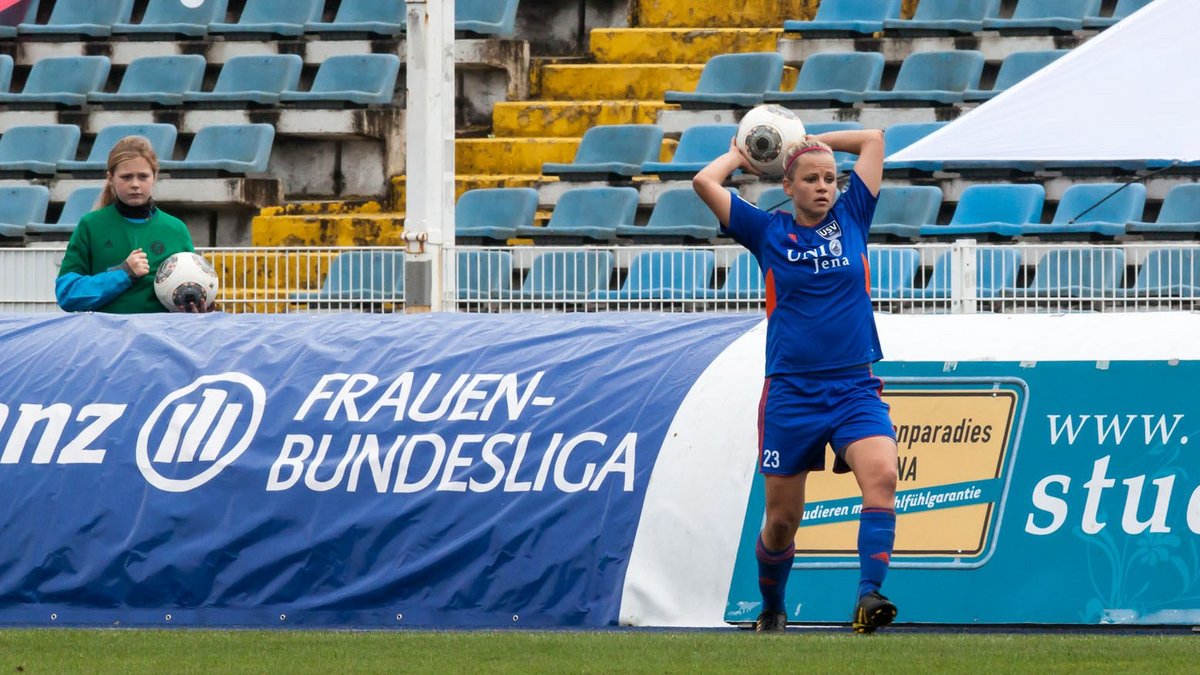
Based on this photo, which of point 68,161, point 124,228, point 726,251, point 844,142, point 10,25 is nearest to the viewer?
point 844,142

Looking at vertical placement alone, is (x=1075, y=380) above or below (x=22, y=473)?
above

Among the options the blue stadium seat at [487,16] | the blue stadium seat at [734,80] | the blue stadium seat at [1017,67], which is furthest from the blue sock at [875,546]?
the blue stadium seat at [487,16]

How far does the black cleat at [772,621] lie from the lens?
7.36 metres

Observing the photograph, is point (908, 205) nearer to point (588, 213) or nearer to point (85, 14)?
point (588, 213)

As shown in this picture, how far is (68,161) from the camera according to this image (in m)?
19.2

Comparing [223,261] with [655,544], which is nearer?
[655,544]

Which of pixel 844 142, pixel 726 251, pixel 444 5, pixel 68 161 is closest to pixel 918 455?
pixel 844 142

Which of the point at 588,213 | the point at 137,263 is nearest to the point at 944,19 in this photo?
the point at 588,213

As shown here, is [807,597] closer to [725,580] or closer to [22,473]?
[725,580]

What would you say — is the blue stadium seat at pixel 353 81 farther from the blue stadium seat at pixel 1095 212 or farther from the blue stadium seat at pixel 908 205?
the blue stadium seat at pixel 1095 212

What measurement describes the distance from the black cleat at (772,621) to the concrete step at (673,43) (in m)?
13.2

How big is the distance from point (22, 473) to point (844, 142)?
12.0 ft

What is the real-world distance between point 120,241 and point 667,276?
235 inches

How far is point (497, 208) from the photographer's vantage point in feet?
57.4
